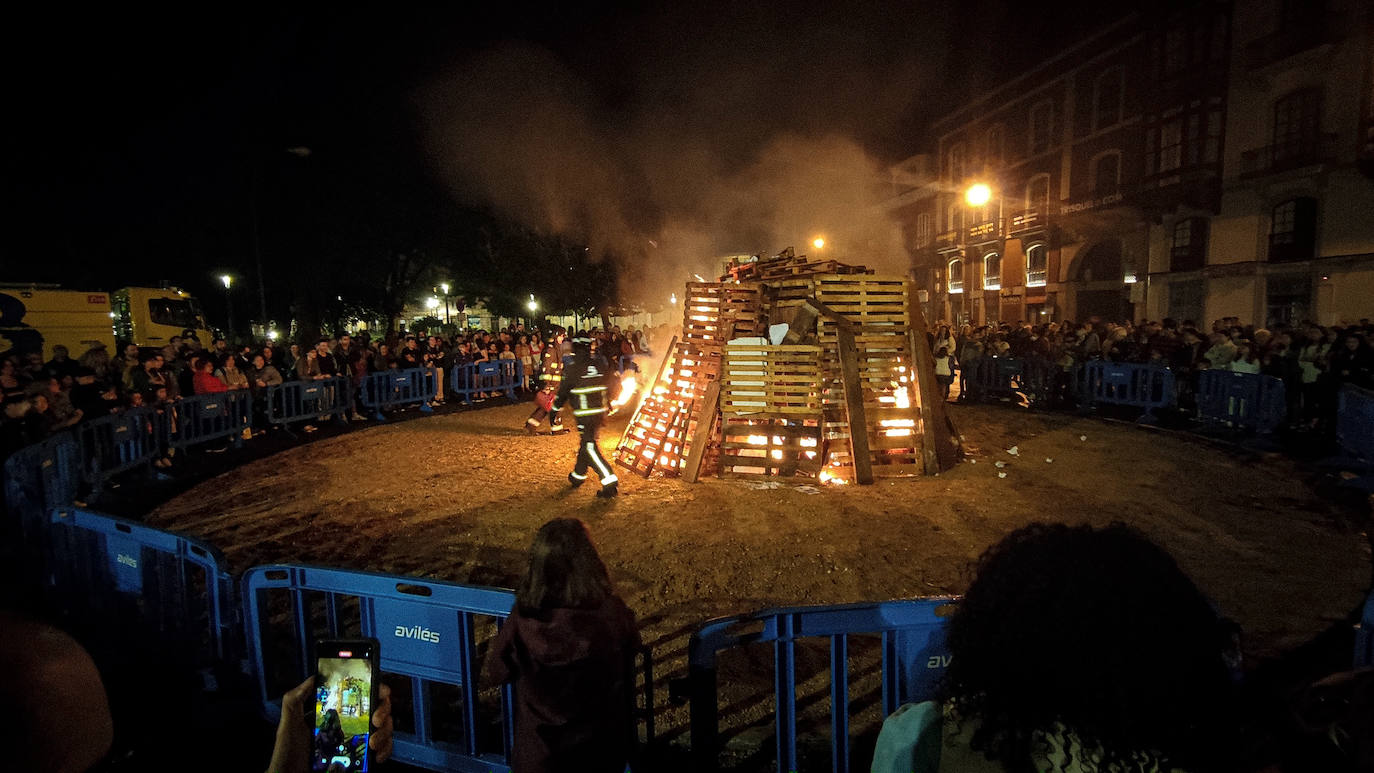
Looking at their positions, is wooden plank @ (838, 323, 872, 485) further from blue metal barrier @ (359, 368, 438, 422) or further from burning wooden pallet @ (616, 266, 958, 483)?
blue metal barrier @ (359, 368, 438, 422)

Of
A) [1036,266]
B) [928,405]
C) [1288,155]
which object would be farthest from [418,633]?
[1036,266]

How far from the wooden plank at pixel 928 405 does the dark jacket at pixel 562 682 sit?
23.9 feet

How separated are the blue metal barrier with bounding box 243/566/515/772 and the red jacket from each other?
30.1 feet

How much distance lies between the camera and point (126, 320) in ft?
71.3

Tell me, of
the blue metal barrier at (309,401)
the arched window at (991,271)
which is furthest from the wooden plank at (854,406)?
the arched window at (991,271)

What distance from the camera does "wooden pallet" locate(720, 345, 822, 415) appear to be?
8.41m

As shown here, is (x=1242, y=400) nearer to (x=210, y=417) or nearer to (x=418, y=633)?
(x=418, y=633)

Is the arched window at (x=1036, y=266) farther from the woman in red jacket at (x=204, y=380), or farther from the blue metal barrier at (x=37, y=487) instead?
the blue metal barrier at (x=37, y=487)

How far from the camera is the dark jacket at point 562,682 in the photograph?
2.38 m

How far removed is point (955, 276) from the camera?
137ft

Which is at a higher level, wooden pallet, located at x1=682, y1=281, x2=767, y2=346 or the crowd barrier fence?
wooden pallet, located at x1=682, y1=281, x2=767, y2=346

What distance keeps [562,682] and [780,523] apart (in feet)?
15.7

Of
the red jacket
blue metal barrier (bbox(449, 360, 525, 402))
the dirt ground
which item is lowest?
the dirt ground

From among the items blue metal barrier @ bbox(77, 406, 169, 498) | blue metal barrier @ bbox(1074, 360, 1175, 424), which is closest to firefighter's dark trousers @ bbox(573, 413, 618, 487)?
blue metal barrier @ bbox(77, 406, 169, 498)
